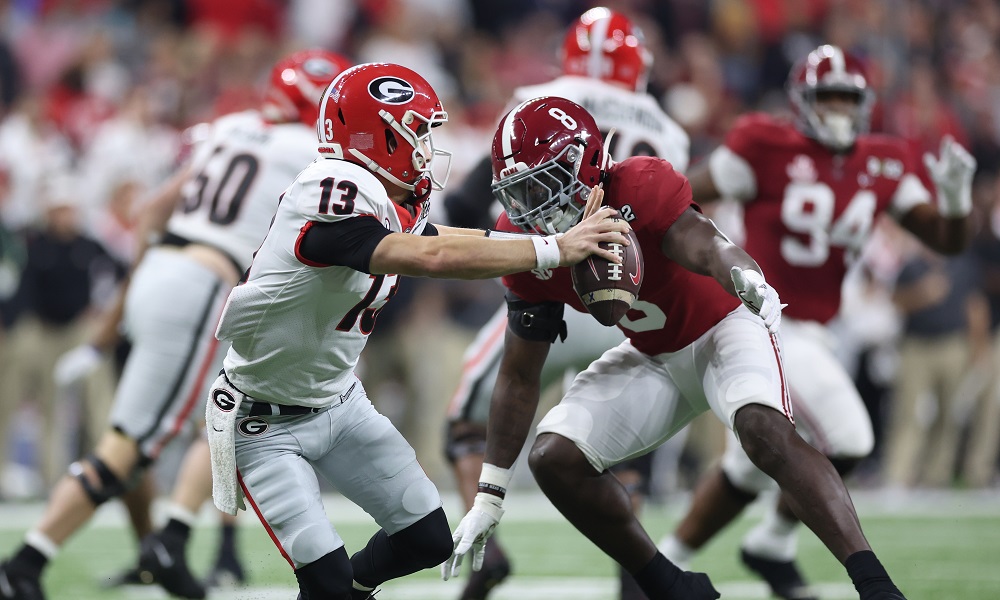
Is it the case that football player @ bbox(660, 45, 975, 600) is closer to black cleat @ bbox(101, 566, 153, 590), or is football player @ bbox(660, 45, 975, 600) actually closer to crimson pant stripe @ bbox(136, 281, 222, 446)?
crimson pant stripe @ bbox(136, 281, 222, 446)

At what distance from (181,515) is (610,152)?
2175 mm

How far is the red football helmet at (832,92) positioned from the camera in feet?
17.6

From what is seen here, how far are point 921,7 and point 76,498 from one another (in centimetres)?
1154

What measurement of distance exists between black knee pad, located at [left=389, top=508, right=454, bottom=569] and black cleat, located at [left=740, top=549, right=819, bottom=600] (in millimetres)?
1625

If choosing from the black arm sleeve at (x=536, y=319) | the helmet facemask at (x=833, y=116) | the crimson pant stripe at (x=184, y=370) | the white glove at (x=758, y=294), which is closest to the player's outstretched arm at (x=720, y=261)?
the white glove at (x=758, y=294)

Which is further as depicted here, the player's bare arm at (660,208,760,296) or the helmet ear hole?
the helmet ear hole

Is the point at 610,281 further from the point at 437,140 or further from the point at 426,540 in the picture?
the point at 437,140

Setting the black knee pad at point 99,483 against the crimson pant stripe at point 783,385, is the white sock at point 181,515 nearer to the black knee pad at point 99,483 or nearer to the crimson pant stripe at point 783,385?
the black knee pad at point 99,483

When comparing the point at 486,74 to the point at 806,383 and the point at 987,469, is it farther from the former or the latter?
the point at 806,383

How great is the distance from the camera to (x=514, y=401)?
3980 millimetres

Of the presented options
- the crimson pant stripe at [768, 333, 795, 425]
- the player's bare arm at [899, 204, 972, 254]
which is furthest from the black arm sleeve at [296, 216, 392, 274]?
the player's bare arm at [899, 204, 972, 254]

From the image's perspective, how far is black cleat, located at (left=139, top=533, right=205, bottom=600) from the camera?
4883mm

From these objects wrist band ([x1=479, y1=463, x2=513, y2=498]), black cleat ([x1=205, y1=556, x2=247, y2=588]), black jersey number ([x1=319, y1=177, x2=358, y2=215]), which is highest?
black jersey number ([x1=319, y1=177, x2=358, y2=215])

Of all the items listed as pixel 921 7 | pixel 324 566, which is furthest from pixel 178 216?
pixel 921 7
